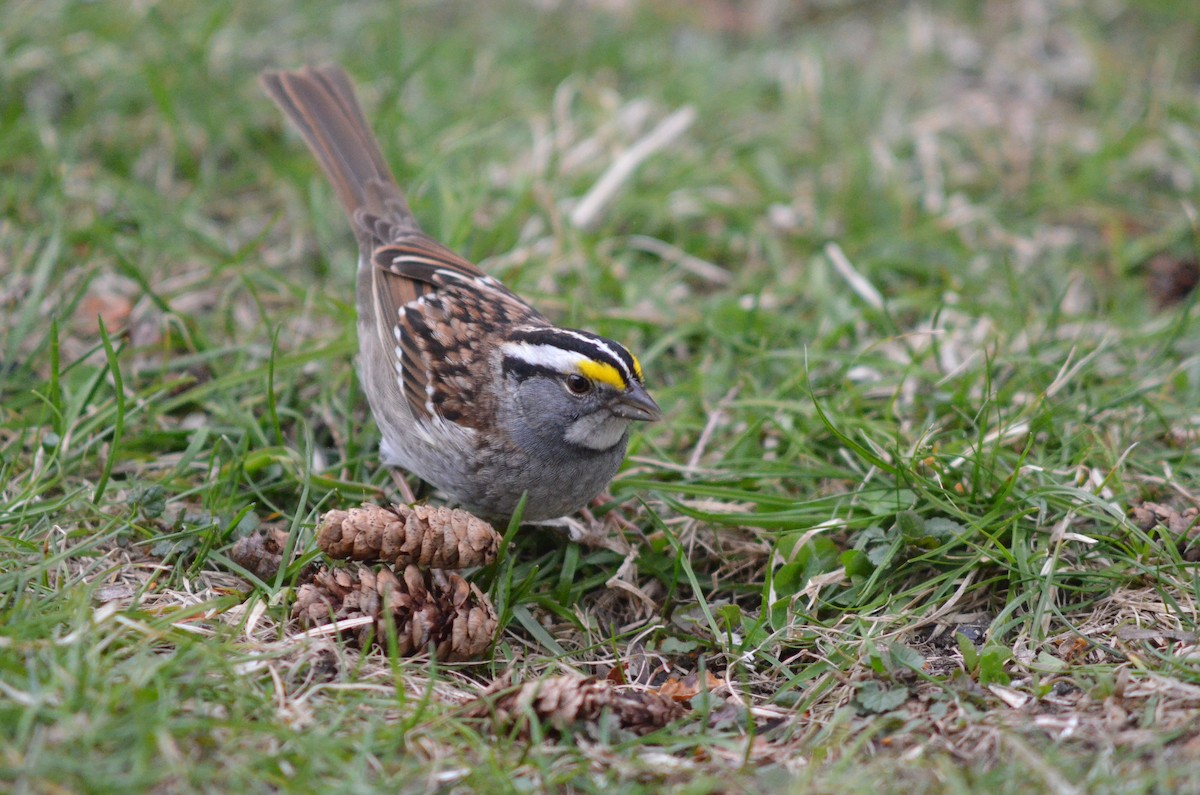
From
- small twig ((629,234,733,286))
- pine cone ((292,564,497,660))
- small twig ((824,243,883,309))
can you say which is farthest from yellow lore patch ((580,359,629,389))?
small twig ((629,234,733,286))

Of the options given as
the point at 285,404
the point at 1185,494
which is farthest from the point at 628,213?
the point at 1185,494

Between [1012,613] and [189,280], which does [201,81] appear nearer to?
[189,280]

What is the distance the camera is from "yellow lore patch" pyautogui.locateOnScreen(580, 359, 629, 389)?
13.9ft

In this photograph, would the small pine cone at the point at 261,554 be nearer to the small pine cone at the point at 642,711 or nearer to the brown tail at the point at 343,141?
the small pine cone at the point at 642,711

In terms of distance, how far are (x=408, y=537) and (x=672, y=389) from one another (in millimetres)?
1807

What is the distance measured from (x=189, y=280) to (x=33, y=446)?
1.52m

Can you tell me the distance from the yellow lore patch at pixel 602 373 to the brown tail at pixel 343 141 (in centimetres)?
168

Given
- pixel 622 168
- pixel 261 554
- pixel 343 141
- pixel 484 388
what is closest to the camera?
pixel 261 554

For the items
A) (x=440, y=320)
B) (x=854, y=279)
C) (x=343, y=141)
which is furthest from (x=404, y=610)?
(x=854, y=279)

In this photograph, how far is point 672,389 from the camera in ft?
17.3

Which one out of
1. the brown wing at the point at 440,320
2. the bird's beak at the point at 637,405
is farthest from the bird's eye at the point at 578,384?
the brown wing at the point at 440,320

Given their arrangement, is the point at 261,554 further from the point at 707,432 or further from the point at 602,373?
the point at 707,432

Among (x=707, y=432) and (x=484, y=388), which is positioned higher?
(x=484, y=388)

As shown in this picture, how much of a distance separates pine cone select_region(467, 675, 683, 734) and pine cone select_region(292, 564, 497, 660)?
0.39 m
